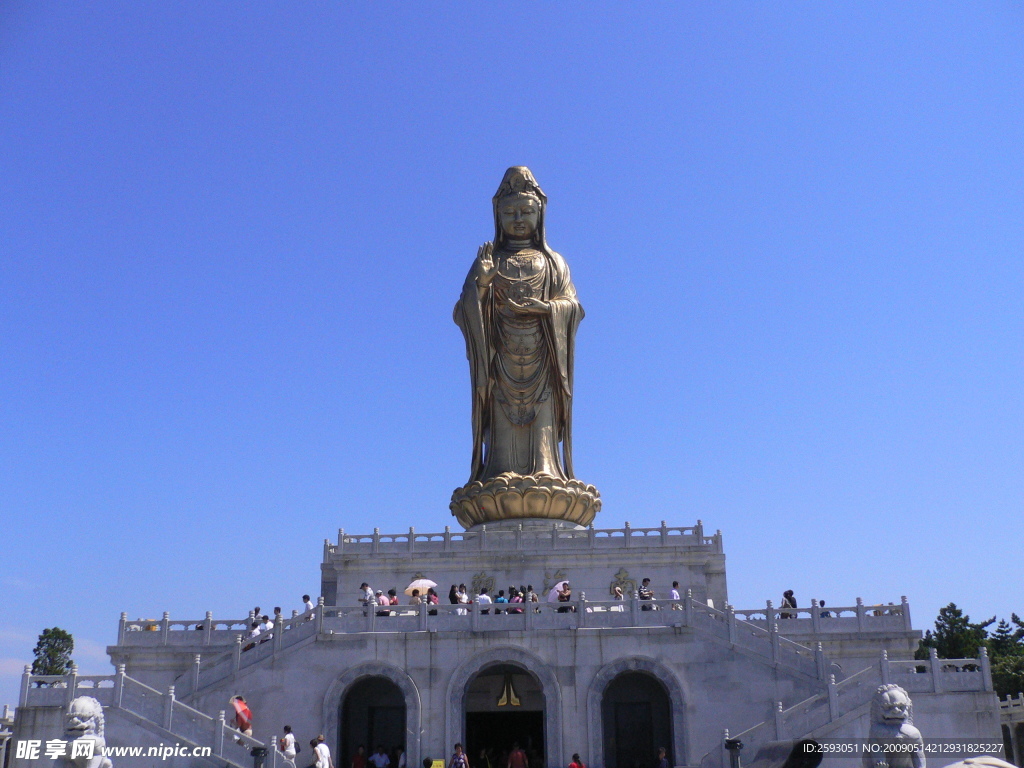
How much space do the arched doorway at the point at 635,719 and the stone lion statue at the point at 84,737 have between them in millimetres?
11164

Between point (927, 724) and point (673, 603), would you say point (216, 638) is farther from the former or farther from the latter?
point (927, 724)

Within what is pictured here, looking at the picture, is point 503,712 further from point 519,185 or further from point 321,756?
point 519,185

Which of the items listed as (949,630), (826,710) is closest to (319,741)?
(826,710)

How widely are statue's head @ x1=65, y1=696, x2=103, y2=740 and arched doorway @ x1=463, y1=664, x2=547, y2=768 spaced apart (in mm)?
9840

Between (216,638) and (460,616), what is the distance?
21.0 feet

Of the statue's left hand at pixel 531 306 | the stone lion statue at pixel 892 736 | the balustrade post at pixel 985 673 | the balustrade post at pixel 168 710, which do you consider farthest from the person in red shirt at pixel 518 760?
the statue's left hand at pixel 531 306

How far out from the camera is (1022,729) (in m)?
32.8

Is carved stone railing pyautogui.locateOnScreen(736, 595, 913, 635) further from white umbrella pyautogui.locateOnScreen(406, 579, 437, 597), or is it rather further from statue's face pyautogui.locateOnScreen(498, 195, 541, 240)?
statue's face pyautogui.locateOnScreen(498, 195, 541, 240)

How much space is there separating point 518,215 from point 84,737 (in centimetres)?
2434

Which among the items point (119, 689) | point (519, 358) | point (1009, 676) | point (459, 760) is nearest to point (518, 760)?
point (459, 760)

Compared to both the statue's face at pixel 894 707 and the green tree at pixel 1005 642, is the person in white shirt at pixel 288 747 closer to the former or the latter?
the statue's face at pixel 894 707

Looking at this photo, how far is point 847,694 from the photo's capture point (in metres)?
19.5

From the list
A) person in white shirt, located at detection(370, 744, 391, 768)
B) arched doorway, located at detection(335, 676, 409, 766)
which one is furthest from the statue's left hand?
person in white shirt, located at detection(370, 744, 391, 768)

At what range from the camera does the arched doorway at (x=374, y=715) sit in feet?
76.7
